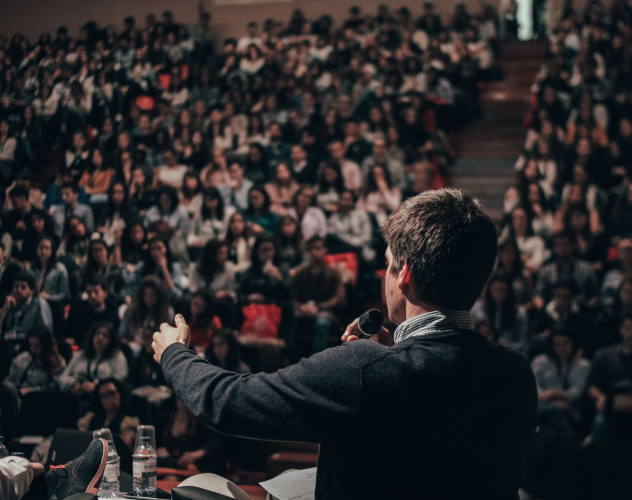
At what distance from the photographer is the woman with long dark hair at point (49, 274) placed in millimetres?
4641

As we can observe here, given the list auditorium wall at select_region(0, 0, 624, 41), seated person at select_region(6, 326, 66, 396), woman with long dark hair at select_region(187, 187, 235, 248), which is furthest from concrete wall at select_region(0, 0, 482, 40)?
seated person at select_region(6, 326, 66, 396)

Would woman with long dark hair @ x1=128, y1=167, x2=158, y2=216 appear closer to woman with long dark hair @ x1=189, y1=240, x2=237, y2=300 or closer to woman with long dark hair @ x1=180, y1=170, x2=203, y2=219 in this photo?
woman with long dark hair @ x1=180, y1=170, x2=203, y2=219

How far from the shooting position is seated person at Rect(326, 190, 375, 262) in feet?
15.7

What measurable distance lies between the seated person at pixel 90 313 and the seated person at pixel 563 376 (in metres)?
2.78

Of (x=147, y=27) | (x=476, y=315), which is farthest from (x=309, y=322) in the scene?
(x=147, y=27)

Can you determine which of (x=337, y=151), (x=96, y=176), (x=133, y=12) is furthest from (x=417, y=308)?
(x=133, y=12)

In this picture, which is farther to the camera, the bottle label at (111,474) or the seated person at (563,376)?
the seated person at (563,376)

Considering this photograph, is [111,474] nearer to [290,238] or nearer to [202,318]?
[202,318]

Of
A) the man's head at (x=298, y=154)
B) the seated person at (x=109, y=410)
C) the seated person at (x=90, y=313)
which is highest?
A: the man's head at (x=298, y=154)

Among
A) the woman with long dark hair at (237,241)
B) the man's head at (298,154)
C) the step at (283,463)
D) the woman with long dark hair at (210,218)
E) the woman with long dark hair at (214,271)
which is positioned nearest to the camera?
the step at (283,463)

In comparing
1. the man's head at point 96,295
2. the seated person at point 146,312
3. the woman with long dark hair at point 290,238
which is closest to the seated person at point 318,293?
the woman with long dark hair at point 290,238

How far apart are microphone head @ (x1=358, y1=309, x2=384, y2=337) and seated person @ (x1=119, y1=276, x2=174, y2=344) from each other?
324 cm

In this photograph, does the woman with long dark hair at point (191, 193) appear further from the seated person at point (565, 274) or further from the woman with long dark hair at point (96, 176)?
the seated person at point (565, 274)

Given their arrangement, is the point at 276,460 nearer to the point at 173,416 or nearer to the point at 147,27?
the point at 173,416
